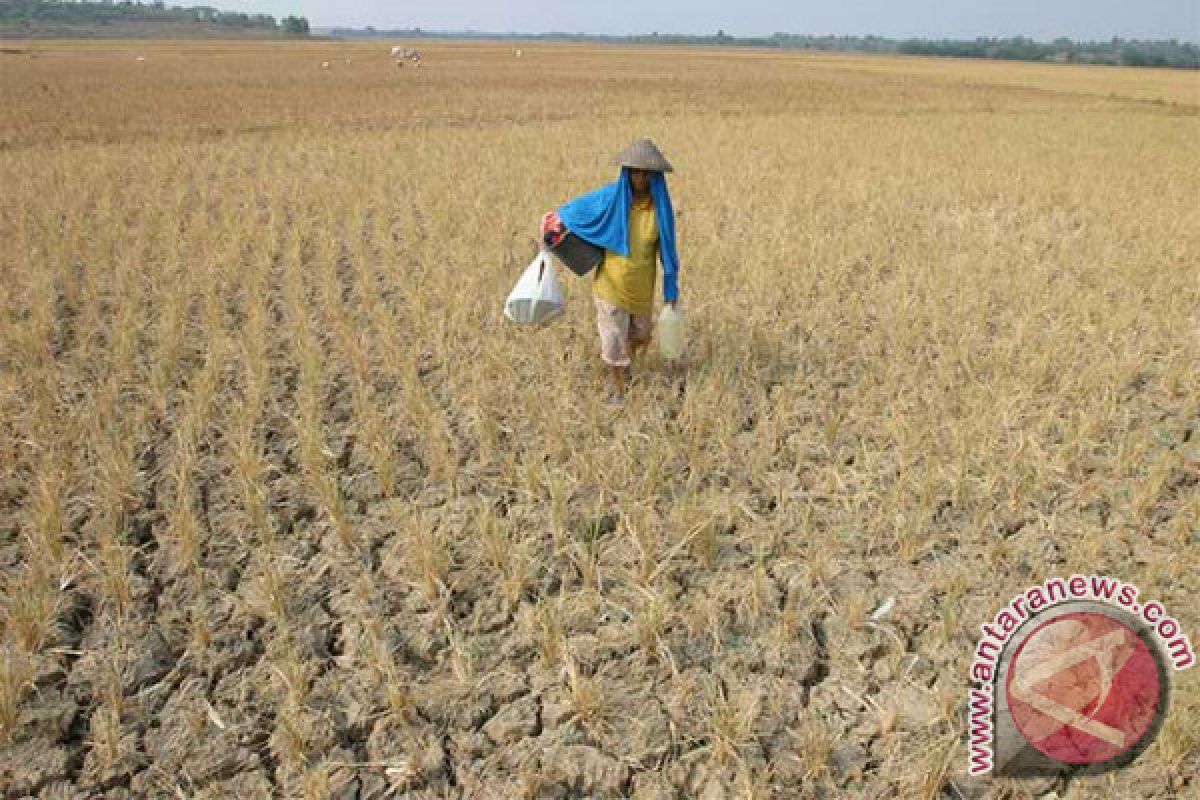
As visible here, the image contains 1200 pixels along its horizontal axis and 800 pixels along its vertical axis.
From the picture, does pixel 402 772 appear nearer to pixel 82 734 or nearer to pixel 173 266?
pixel 82 734

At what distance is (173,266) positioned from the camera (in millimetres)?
5508

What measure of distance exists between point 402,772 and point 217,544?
132cm

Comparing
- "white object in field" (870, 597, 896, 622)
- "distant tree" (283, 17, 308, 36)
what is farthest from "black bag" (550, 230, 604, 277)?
"distant tree" (283, 17, 308, 36)

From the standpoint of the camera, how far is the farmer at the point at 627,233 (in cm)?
327

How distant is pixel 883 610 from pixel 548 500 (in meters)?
1.34

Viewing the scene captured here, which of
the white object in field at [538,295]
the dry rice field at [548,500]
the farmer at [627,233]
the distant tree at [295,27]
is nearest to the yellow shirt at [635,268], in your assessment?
the farmer at [627,233]

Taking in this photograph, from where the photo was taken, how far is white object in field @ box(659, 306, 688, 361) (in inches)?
132

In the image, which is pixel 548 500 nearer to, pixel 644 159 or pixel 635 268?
pixel 635 268

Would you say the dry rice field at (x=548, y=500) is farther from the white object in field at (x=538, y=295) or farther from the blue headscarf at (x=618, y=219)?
the blue headscarf at (x=618, y=219)

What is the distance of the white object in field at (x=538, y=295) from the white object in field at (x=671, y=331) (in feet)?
1.63

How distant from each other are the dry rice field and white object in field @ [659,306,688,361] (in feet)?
1.03

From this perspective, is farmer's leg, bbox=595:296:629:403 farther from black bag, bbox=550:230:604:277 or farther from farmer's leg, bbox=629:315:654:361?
black bag, bbox=550:230:604:277

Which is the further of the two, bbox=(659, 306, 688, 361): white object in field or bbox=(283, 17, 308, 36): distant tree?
bbox=(283, 17, 308, 36): distant tree

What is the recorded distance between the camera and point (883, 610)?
237cm
